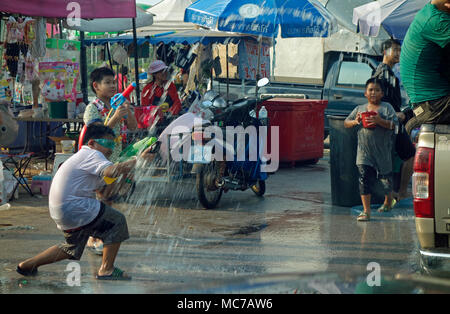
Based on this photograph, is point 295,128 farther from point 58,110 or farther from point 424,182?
point 424,182

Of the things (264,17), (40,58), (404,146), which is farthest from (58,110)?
(404,146)

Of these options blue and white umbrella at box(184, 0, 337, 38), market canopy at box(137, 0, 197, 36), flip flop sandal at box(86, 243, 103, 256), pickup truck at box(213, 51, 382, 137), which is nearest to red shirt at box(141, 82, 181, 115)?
blue and white umbrella at box(184, 0, 337, 38)

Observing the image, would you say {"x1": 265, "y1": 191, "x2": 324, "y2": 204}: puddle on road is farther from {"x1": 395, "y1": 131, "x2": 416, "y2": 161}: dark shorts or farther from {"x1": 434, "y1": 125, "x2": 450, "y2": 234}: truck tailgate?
{"x1": 434, "y1": 125, "x2": 450, "y2": 234}: truck tailgate

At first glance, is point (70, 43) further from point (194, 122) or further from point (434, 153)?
point (434, 153)

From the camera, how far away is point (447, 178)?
4.84 m

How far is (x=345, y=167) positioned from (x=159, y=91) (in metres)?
3.23

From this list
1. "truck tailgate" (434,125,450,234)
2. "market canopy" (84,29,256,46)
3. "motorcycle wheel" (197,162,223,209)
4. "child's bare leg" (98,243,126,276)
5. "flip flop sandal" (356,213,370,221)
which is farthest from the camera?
"market canopy" (84,29,256,46)

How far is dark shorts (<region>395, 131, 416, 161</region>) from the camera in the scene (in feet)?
30.7

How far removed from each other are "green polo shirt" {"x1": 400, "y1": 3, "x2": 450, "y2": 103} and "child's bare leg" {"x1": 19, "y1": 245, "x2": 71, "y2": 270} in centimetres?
328

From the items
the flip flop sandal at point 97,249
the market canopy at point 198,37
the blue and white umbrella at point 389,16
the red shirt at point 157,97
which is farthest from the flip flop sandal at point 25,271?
the blue and white umbrella at point 389,16

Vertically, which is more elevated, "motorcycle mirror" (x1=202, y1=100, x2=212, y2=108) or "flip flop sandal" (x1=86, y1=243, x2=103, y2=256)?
"motorcycle mirror" (x1=202, y1=100, x2=212, y2=108)

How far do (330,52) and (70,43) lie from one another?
24.8 feet
